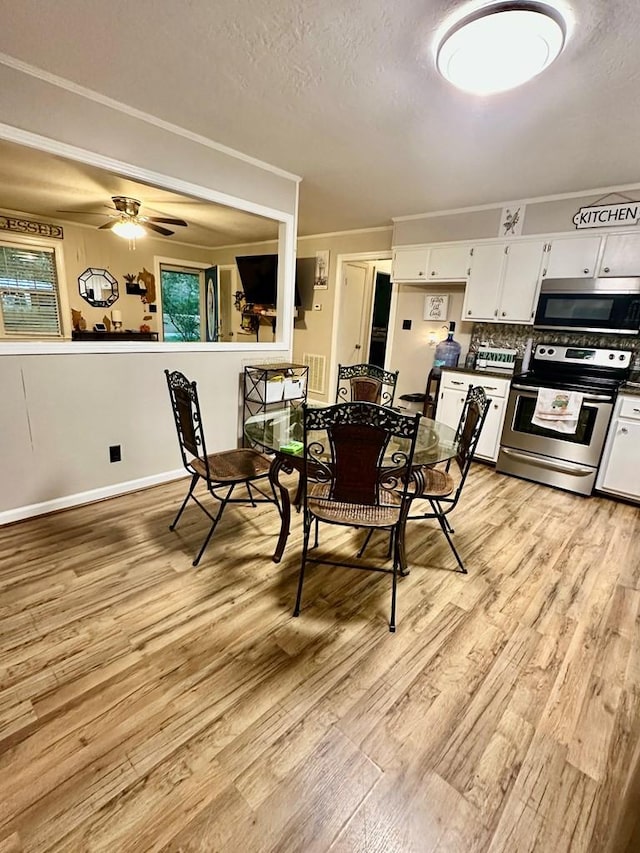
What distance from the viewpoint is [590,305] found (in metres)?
3.33

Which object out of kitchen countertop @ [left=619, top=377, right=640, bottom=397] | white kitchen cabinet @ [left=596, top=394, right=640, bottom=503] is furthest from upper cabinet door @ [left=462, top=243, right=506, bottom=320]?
white kitchen cabinet @ [left=596, top=394, right=640, bottom=503]

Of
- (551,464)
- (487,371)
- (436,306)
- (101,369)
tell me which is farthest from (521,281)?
(101,369)

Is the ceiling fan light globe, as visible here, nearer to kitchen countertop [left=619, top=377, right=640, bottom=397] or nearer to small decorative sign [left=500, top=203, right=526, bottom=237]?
small decorative sign [left=500, top=203, right=526, bottom=237]

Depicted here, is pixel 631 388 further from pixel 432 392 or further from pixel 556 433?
pixel 432 392

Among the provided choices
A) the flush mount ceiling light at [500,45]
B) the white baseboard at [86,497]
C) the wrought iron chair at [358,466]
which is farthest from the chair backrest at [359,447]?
the white baseboard at [86,497]

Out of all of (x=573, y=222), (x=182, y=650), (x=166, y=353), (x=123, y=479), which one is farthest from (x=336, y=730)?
(x=573, y=222)

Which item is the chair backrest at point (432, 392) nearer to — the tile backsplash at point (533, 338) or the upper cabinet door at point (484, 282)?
the tile backsplash at point (533, 338)

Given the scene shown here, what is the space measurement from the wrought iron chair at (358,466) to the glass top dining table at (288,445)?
0.10m

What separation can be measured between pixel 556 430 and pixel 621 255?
1493 mm

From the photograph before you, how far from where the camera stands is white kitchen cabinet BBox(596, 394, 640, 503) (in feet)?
10.0

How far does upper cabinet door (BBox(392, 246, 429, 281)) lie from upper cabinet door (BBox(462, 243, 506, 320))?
0.54 m

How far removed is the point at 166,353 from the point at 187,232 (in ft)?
11.4

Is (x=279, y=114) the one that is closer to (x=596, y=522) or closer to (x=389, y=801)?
(x=389, y=801)

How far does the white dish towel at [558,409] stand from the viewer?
325cm
